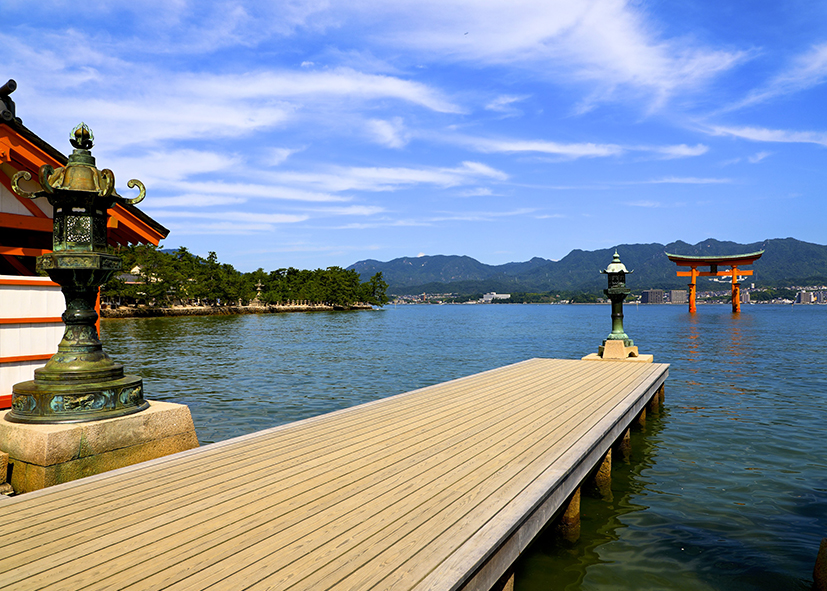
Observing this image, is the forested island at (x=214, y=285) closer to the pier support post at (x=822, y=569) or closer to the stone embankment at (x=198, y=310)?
the stone embankment at (x=198, y=310)

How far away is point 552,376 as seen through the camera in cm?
1070

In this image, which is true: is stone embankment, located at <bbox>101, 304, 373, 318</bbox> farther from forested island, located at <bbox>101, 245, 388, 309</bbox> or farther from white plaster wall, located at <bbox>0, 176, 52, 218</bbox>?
white plaster wall, located at <bbox>0, 176, 52, 218</bbox>

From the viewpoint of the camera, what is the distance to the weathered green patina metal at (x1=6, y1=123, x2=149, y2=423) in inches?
188

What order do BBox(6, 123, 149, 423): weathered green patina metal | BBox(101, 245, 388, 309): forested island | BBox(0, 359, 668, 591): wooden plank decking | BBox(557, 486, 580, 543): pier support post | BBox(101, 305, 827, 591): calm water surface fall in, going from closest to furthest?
BBox(0, 359, 668, 591): wooden plank decking → BBox(6, 123, 149, 423): weathered green patina metal → BBox(101, 305, 827, 591): calm water surface → BBox(557, 486, 580, 543): pier support post → BBox(101, 245, 388, 309): forested island

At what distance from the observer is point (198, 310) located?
94438 mm

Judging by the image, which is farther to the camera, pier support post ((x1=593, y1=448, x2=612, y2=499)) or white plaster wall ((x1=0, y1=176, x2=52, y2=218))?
pier support post ((x1=593, y1=448, x2=612, y2=499))

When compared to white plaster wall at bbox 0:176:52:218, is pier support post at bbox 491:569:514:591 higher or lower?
lower

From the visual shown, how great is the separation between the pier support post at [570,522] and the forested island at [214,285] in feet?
167

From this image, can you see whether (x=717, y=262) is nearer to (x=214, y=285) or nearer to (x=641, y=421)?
(x=641, y=421)

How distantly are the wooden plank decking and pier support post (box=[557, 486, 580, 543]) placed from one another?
42 centimetres

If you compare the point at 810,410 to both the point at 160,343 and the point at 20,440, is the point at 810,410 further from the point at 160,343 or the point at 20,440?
the point at 160,343

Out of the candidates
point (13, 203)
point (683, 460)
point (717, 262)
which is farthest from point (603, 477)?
point (717, 262)

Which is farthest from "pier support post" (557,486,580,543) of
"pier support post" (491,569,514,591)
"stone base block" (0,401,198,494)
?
"stone base block" (0,401,198,494)

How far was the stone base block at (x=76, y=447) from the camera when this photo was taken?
4.45 m
